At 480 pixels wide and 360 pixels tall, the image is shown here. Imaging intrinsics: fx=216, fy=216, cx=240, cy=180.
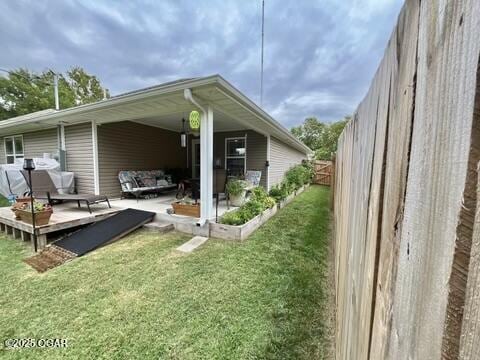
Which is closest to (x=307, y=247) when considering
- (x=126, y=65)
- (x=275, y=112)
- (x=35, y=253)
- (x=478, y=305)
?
(x=478, y=305)

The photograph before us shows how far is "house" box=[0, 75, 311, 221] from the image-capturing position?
419 centimetres

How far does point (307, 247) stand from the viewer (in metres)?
3.92

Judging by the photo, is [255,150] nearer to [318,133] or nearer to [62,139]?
[62,139]

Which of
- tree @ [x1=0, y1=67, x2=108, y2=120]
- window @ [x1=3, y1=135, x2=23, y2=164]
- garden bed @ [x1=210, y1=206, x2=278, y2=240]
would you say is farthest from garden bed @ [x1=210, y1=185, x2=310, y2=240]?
tree @ [x1=0, y1=67, x2=108, y2=120]

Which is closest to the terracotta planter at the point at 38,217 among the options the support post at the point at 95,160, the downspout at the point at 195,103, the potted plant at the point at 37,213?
the potted plant at the point at 37,213

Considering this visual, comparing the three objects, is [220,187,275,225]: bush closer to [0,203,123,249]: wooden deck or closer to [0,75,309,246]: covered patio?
[0,75,309,246]: covered patio

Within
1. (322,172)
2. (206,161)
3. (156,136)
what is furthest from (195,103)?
(322,172)

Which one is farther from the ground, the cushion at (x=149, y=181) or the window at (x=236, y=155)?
the window at (x=236, y=155)

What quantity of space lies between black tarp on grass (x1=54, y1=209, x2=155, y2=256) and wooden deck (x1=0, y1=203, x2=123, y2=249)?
11.7 inches

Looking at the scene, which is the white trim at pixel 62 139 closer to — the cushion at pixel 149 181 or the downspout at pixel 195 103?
the cushion at pixel 149 181

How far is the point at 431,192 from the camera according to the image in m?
Answer: 0.37

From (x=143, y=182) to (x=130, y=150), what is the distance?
42.8 inches

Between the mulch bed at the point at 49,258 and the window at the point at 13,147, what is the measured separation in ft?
24.8

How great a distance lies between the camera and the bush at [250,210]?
4469 mm
